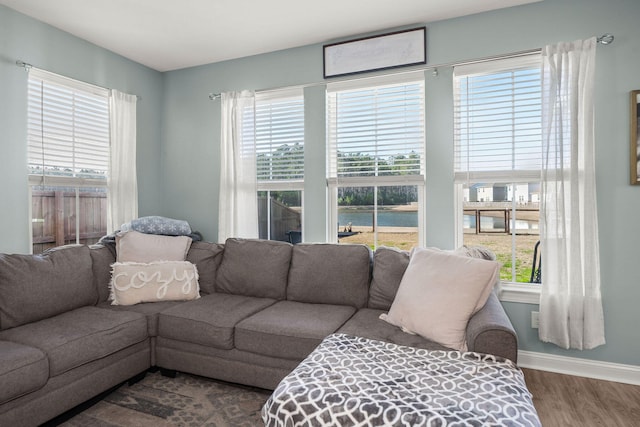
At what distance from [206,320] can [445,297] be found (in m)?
1.48

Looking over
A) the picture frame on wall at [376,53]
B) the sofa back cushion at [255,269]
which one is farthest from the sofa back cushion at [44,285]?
the picture frame on wall at [376,53]

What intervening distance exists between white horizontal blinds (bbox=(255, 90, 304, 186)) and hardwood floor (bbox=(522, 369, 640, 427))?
7.94 ft

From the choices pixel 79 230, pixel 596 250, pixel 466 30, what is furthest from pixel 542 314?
pixel 79 230

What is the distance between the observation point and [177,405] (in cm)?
218

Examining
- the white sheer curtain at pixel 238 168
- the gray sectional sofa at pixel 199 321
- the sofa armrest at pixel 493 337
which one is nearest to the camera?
the sofa armrest at pixel 493 337

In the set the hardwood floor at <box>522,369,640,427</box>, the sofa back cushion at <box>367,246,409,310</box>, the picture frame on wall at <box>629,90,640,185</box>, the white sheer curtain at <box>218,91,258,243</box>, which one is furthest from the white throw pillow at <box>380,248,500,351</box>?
the white sheer curtain at <box>218,91,258,243</box>

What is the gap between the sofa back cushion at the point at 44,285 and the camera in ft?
7.16

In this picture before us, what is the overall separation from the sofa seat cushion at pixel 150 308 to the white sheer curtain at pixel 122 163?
996mm

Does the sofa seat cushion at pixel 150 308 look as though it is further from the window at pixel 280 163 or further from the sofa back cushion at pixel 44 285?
the window at pixel 280 163

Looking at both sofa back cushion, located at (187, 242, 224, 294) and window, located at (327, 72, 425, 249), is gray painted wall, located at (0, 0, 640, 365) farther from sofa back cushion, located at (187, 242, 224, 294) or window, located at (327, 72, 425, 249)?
sofa back cushion, located at (187, 242, 224, 294)

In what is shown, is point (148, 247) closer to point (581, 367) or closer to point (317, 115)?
point (317, 115)

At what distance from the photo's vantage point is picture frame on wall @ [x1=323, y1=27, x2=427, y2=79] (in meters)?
2.93

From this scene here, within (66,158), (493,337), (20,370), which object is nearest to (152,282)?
(20,370)

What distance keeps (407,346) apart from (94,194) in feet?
9.75
